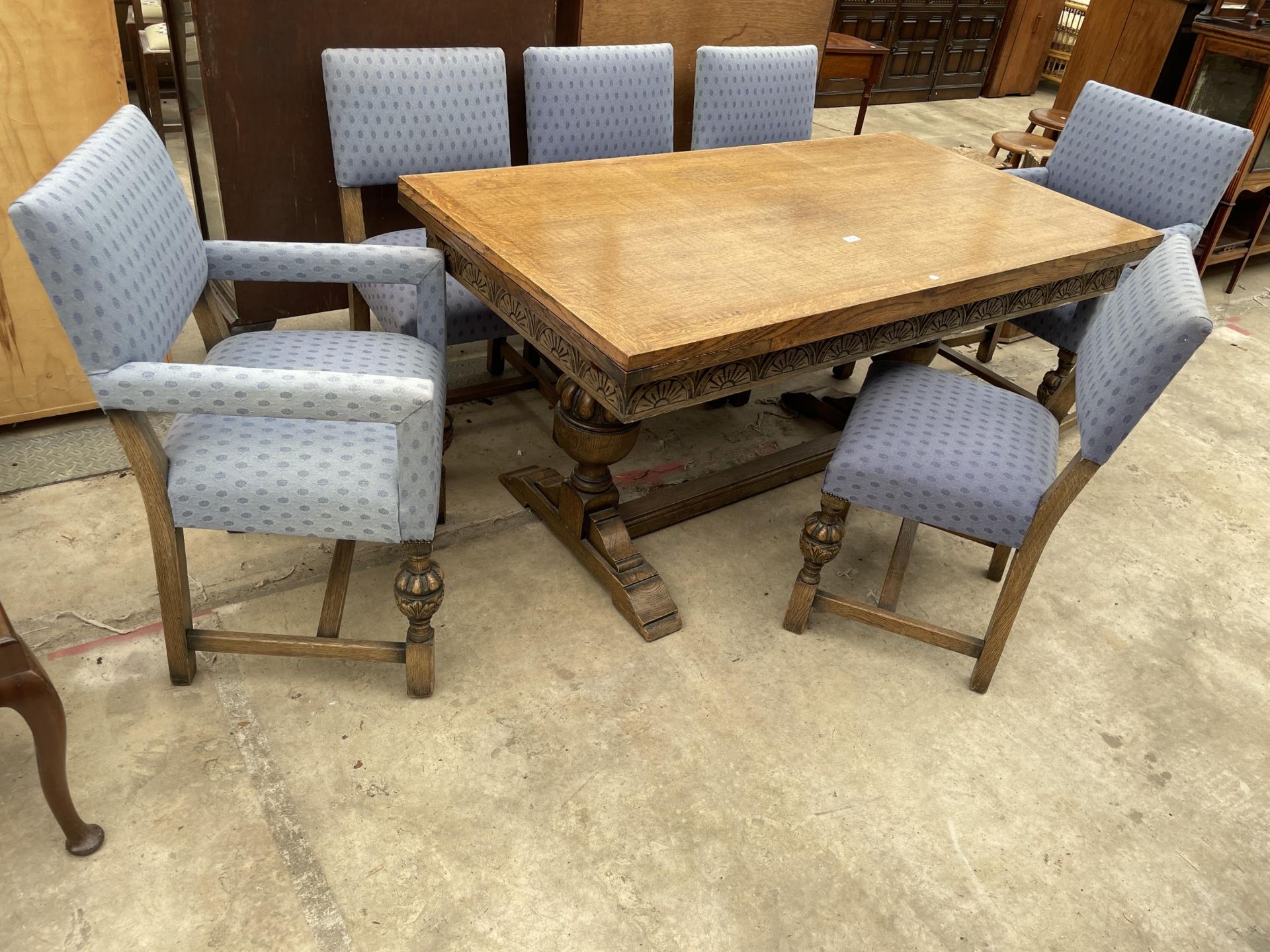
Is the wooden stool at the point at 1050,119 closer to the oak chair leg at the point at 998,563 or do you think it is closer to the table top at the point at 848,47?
the table top at the point at 848,47

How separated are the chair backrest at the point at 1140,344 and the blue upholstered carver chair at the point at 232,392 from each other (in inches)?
47.5

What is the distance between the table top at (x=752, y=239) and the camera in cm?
162

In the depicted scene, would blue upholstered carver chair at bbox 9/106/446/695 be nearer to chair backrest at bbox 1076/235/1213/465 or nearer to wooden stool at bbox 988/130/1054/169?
chair backrest at bbox 1076/235/1213/465

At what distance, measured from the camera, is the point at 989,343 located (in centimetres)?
328

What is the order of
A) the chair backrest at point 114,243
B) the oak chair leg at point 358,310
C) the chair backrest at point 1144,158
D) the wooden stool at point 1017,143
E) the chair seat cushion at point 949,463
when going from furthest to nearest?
the wooden stool at point 1017,143 → the chair backrest at point 1144,158 → the oak chair leg at point 358,310 → the chair seat cushion at point 949,463 → the chair backrest at point 114,243

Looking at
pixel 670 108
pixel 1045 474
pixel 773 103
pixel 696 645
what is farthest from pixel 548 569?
pixel 773 103

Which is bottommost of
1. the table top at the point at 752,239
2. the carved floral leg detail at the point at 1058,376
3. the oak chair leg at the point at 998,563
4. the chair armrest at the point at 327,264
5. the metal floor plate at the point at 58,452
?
the metal floor plate at the point at 58,452

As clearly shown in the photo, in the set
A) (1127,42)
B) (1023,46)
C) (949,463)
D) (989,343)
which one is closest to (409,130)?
(949,463)

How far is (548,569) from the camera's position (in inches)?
85.3

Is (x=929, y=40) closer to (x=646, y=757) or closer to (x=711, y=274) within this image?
(x=711, y=274)

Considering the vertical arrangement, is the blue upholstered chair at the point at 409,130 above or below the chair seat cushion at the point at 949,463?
above

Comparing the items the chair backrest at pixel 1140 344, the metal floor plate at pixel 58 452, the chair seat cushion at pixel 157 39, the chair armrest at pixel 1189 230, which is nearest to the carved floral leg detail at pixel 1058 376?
the chair armrest at pixel 1189 230

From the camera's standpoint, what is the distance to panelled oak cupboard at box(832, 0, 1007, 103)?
6.13 m

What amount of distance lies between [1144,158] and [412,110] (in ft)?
7.11
